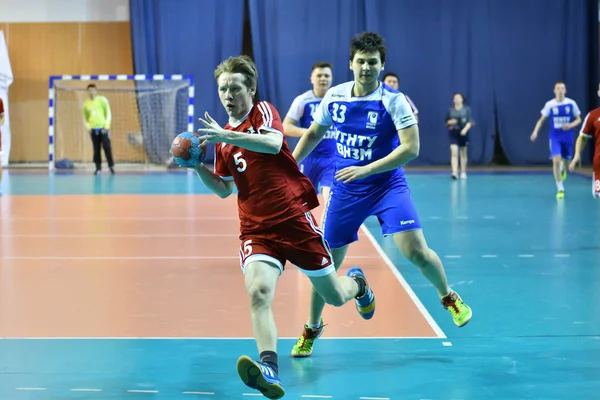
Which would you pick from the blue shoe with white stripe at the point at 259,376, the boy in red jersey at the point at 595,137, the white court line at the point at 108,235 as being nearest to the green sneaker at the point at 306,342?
the blue shoe with white stripe at the point at 259,376

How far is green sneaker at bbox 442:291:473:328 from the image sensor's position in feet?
16.4

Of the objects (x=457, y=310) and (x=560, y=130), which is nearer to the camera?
(x=457, y=310)

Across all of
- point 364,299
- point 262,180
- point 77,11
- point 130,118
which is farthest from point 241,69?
point 77,11

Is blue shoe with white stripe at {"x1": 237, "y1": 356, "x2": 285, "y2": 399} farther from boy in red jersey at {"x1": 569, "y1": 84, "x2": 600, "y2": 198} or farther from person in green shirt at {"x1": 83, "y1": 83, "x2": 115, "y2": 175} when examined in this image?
person in green shirt at {"x1": 83, "y1": 83, "x2": 115, "y2": 175}

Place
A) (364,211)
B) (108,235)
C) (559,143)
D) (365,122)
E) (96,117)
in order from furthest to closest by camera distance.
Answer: (96,117), (559,143), (108,235), (364,211), (365,122)

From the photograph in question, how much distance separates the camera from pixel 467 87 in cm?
2166

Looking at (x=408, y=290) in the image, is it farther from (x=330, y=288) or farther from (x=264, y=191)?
(x=264, y=191)

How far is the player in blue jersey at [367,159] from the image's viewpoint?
472cm

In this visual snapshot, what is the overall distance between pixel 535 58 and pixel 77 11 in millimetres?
12031

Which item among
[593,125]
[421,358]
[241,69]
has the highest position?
[241,69]

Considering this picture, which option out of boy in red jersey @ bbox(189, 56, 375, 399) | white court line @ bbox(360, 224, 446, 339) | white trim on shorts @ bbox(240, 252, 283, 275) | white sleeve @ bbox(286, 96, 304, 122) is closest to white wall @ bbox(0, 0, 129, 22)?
white court line @ bbox(360, 224, 446, 339)

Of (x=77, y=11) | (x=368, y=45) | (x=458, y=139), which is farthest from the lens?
(x=77, y=11)

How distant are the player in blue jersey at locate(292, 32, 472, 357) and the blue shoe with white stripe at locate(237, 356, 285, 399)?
117 centimetres

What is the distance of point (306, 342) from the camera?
4.85 meters
